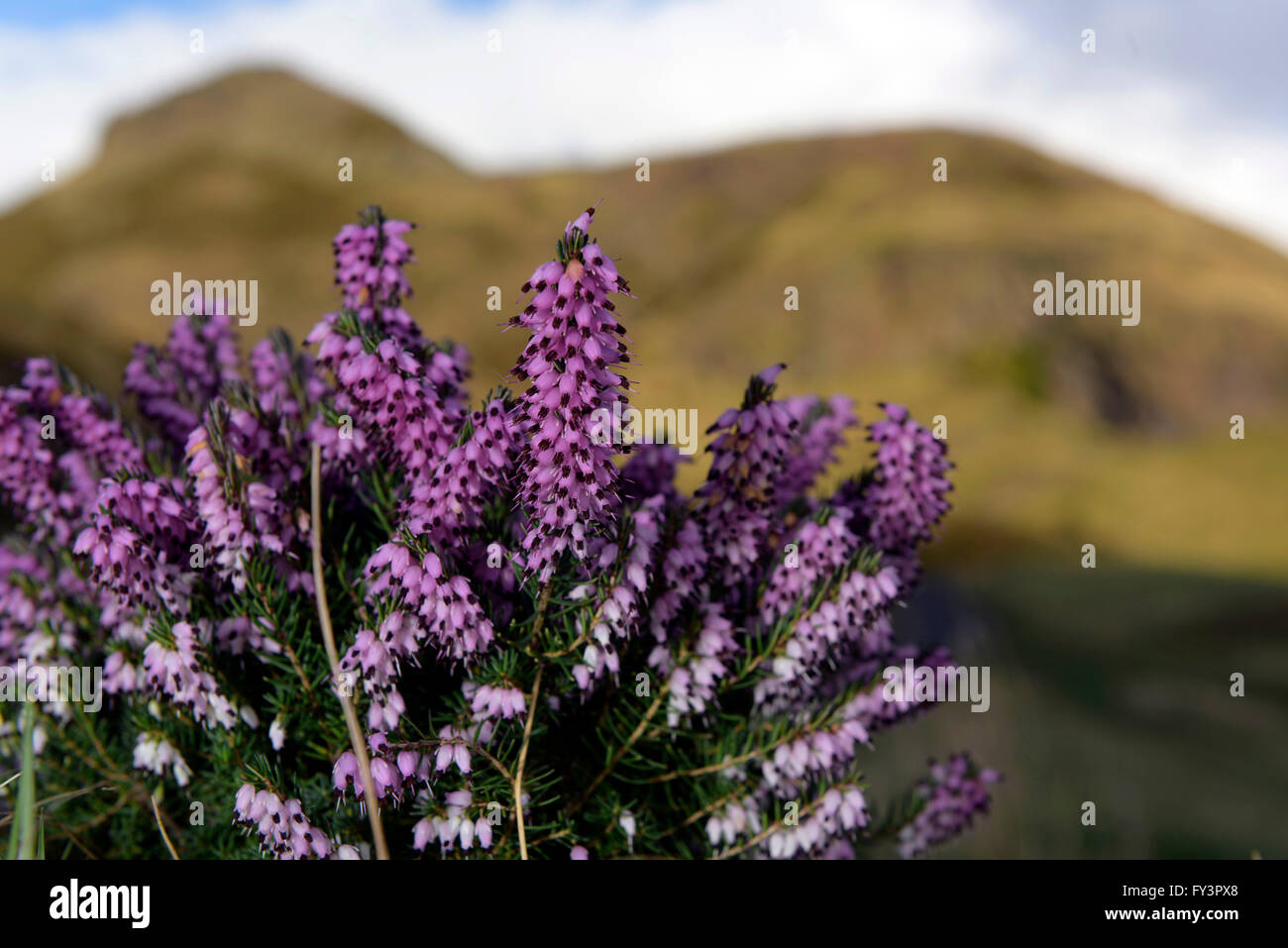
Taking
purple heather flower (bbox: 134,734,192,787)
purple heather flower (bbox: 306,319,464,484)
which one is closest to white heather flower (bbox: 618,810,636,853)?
purple heather flower (bbox: 306,319,464,484)

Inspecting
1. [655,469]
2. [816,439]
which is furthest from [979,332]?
[655,469]

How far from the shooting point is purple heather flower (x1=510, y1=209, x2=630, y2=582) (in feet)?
5.73

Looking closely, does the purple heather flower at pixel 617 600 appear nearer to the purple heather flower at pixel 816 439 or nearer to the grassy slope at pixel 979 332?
the purple heather flower at pixel 816 439

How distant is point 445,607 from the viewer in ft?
6.31

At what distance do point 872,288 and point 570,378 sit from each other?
1966 centimetres

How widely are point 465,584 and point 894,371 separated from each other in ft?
59.2

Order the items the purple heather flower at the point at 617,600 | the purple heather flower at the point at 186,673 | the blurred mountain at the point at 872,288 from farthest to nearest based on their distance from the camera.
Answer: the blurred mountain at the point at 872,288 → the purple heather flower at the point at 186,673 → the purple heather flower at the point at 617,600

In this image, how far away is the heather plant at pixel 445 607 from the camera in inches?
77.2

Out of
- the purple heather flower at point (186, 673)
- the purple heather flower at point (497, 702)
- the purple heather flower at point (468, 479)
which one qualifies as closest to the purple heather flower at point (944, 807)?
the purple heather flower at point (497, 702)

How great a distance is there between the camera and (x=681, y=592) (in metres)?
2.19

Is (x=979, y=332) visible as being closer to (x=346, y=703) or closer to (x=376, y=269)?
(x=376, y=269)

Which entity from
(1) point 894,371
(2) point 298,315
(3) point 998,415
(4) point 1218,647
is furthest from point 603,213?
(4) point 1218,647

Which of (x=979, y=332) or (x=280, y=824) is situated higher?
(x=979, y=332)

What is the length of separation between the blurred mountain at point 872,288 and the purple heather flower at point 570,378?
10431 millimetres
